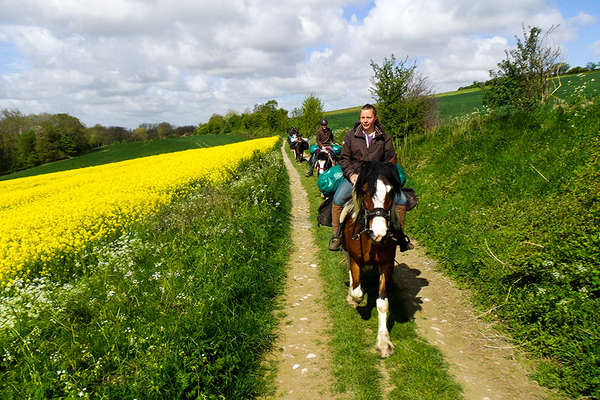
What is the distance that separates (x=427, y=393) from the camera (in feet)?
10.5

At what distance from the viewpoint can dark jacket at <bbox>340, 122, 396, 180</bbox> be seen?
4.56 metres

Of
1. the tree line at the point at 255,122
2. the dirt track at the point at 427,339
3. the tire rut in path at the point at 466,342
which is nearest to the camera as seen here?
the tire rut in path at the point at 466,342

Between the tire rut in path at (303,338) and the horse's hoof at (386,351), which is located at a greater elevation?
the horse's hoof at (386,351)

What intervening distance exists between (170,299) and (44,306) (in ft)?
6.44

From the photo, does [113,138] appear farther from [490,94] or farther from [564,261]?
[564,261]

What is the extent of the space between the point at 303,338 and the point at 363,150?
301 centimetres

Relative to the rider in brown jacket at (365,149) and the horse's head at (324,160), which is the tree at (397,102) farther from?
the rider in brown jacket at (365,149)

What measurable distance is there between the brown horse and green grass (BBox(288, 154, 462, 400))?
0.22 metres

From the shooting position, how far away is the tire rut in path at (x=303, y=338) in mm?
3551

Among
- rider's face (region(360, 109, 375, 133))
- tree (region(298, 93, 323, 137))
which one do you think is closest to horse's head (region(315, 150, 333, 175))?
rider's face (region(360, 109, 375, 133))

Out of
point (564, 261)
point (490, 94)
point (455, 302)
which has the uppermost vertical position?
point (490, 94)

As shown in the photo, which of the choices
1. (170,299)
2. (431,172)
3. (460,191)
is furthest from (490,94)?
(170,299)

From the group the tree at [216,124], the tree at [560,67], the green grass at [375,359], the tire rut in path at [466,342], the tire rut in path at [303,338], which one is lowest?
the tire rut in path at [466,342]

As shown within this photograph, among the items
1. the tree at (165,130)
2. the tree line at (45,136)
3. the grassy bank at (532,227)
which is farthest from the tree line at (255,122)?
the grassy bank at (532,227)
